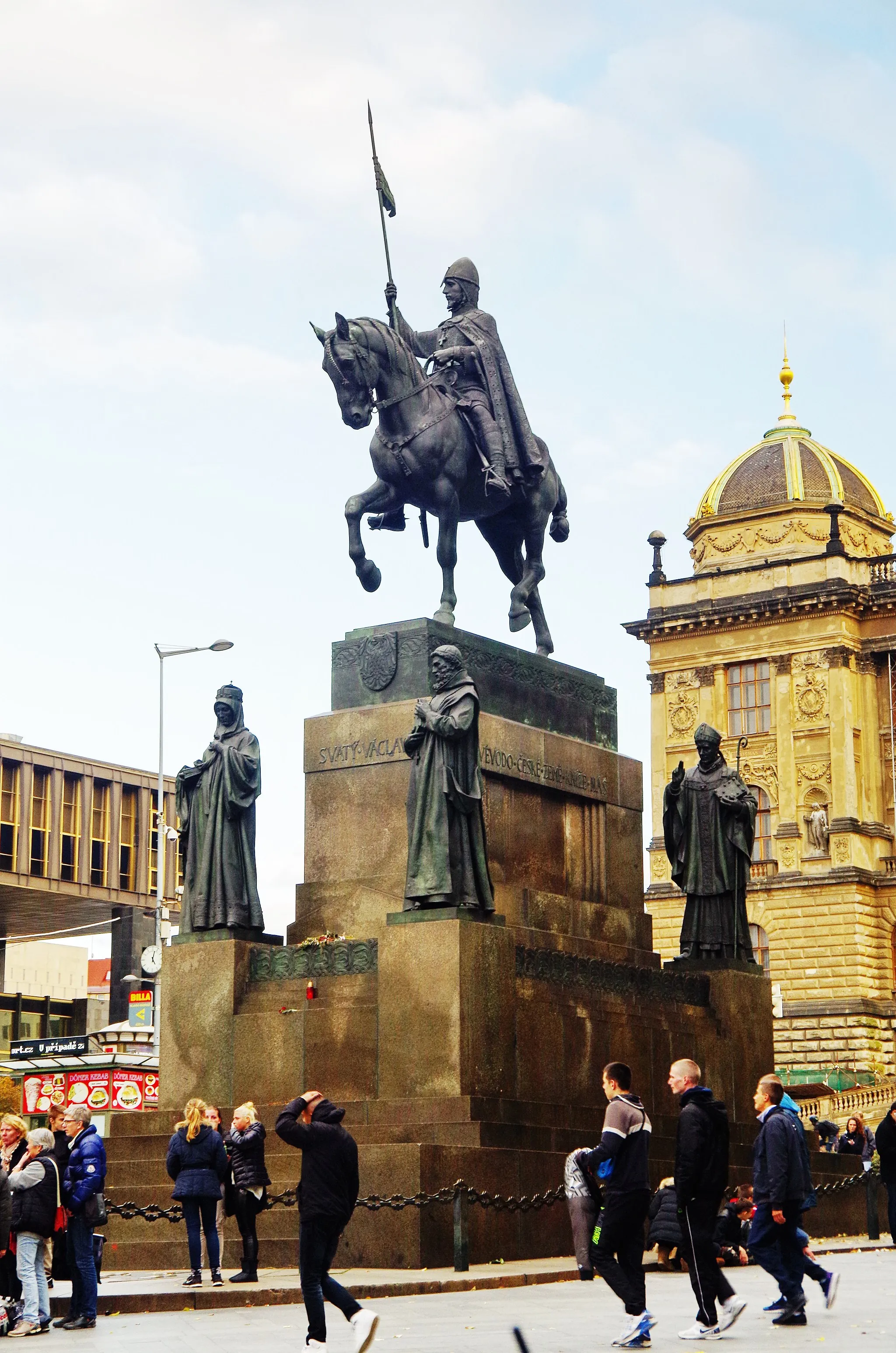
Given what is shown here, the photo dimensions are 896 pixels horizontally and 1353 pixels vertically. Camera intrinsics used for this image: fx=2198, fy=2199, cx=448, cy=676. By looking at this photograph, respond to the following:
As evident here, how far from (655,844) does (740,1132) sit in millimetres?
52967

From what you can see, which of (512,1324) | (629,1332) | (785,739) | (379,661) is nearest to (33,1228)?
(512,1324)

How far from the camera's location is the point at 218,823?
21.7 m

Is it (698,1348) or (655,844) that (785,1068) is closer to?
(655,844)

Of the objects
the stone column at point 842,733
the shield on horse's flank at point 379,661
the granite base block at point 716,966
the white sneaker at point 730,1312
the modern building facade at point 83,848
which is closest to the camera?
the white sneaker at point 730,1312

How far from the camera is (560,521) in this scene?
84.0 ft

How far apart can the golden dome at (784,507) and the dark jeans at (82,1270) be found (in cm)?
6319

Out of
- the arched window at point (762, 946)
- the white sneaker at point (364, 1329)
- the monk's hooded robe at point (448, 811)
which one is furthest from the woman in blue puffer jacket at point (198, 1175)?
the arched window at point (762, 946)

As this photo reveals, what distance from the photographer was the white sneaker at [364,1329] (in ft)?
39.4

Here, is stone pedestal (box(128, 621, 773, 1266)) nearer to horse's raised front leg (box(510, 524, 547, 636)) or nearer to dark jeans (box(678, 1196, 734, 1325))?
horse's raised front leg (box(510, 524, 547, 636))

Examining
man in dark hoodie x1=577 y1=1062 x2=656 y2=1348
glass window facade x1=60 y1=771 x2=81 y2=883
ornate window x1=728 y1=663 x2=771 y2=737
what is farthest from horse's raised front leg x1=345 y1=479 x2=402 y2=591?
glass window facade x1=60 y1=771 x2=81 y2=883

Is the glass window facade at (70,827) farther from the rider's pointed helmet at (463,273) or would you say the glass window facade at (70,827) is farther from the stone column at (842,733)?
the rider's pointed helmet at (463,273)

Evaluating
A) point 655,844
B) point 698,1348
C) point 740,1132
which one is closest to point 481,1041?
point 740,1132

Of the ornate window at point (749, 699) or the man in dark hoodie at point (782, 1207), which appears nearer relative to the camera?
the man in dark hoodie at point (782, 1207)

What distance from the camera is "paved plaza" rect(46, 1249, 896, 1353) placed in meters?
12.8
